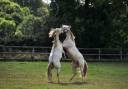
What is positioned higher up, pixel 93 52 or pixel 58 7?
pixel 58 7

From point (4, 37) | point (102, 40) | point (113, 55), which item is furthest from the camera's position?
point (4, 37)

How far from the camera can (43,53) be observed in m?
35.0

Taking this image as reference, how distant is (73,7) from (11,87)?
2877cm

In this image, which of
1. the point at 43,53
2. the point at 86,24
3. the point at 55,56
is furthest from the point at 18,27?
the point at 55,56

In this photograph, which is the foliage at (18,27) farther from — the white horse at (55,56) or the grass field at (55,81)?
the white horse at (55,56)

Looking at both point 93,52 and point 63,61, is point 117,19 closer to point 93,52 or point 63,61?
point 93,52

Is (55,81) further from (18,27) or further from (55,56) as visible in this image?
(18,27)

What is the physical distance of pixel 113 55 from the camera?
37.5 meters

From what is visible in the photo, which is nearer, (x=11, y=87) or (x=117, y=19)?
(x=11, y=87)

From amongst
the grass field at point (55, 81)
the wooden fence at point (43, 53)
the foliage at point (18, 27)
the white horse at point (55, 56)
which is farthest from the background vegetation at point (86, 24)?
the white horse at point (55, 56)

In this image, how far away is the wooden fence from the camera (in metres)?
35.1

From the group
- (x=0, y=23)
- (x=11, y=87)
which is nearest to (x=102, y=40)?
(x=0, y=23)

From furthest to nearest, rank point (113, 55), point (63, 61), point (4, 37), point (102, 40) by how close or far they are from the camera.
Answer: point (4, 37)
point (102, 40)
point (113, 55)
point (63, 61)

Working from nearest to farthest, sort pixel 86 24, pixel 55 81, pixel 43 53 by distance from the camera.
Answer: pixel 55 81
pixel 43 53
pixel 86 24
